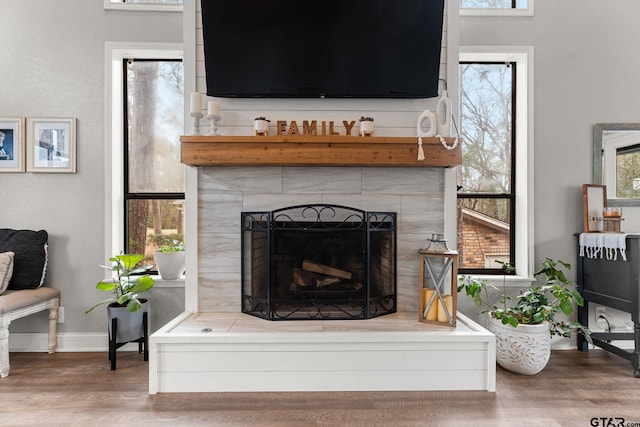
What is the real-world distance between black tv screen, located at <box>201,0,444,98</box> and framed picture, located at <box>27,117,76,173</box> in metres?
1.21

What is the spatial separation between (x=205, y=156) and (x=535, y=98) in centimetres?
242

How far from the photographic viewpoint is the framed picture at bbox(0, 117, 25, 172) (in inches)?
107

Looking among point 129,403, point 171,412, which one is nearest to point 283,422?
point 171,412

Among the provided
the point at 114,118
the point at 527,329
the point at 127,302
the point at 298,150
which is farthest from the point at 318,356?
the point at 114,118

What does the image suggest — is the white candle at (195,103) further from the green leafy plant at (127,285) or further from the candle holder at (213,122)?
the green leafy plant at (127,285)

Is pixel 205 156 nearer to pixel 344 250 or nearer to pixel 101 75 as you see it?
pixel 344 250

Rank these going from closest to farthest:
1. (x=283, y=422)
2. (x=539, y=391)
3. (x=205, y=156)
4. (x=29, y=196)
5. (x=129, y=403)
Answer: (x=283, y=422), (x=129, y=403), (x=539, y=391), (x=205, y=156), (x=29, y=196)

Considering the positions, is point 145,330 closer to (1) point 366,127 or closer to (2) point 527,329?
(1) point 366,127

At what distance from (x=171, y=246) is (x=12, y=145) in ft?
4.38

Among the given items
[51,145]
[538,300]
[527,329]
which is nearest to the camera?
[527,329]

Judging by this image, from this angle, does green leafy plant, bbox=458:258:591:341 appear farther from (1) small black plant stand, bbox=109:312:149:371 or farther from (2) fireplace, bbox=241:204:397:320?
(1) small black plant stand, bbox=109:312:149:371

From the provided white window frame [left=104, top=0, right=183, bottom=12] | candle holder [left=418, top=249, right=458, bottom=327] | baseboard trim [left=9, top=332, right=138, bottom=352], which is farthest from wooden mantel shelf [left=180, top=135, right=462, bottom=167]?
baseboard trim [left=9, top=332, right=138, bottom=352]

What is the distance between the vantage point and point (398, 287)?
2469 millimetres

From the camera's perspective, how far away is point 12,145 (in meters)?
2.73
